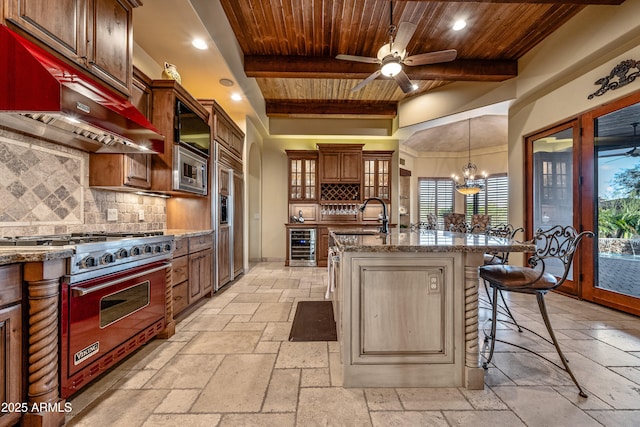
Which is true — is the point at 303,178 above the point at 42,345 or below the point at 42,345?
above

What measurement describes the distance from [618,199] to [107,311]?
4.97 metres

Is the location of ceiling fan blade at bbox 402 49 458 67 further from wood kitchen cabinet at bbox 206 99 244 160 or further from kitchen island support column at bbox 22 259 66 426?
kitchen island support column at bbox 22 259 66 426

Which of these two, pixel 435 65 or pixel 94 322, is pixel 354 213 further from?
pixel 94 322

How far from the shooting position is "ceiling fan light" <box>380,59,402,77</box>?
2.92 meters

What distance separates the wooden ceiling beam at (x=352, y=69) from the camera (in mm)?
3936

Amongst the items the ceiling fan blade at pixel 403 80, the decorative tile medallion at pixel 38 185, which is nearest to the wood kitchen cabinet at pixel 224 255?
the decorative tile medallion at pixel 38 185

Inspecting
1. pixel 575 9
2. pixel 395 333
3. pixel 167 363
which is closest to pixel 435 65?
pixel 575 9

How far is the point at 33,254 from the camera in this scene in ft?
3.99

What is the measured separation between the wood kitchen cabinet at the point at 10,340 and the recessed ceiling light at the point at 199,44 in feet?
8.71

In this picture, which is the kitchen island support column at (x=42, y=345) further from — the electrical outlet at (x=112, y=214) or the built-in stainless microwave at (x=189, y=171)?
the built-in stainless microwave at (x=189, y=171)

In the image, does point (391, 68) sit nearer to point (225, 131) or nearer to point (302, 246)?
point (225, 131)

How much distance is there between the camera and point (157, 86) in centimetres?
273

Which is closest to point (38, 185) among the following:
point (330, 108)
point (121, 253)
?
point (121, 253)

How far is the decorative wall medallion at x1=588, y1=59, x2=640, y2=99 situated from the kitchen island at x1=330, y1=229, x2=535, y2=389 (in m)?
3.01
